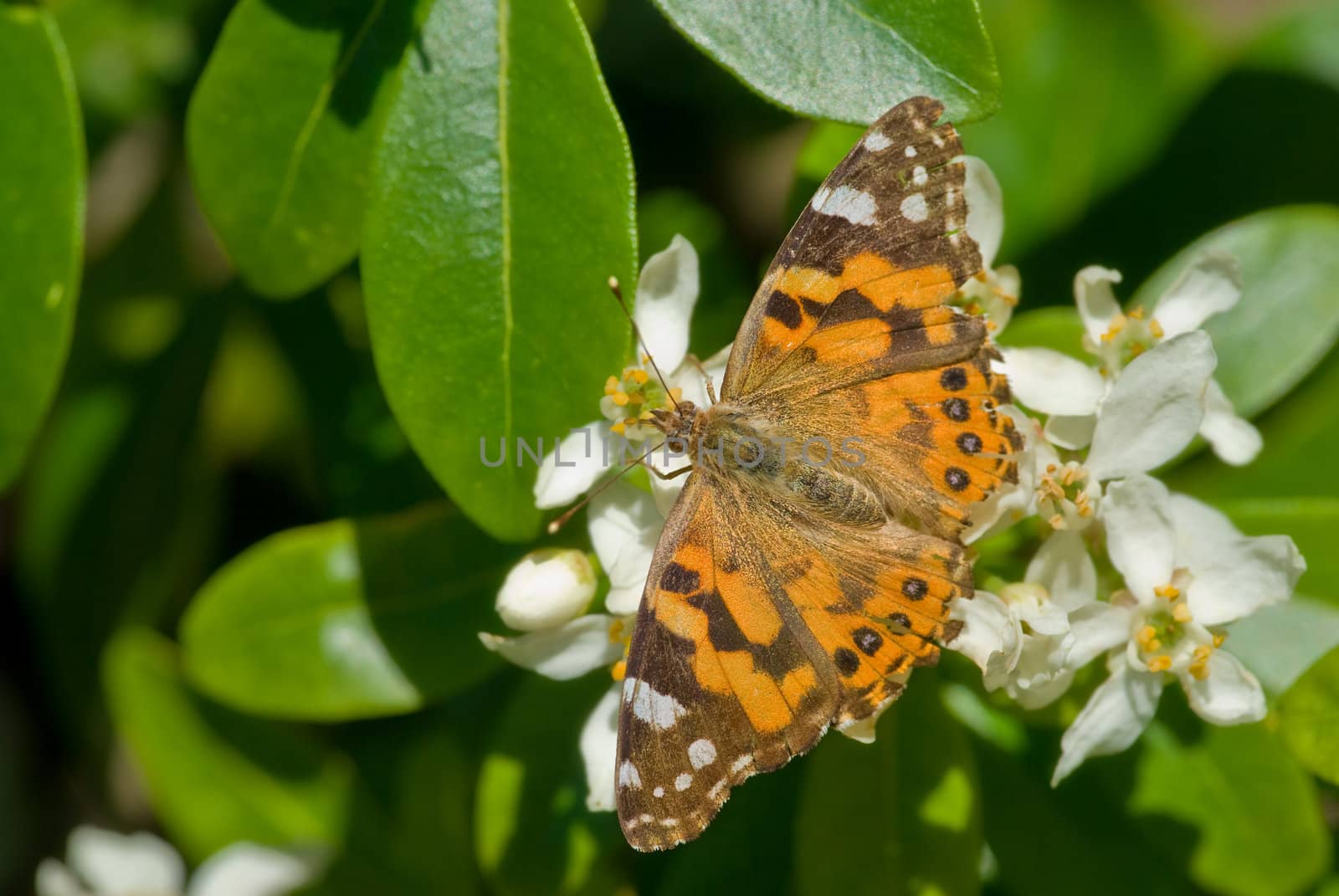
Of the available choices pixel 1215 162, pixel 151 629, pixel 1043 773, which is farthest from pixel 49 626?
pixel 1215 162

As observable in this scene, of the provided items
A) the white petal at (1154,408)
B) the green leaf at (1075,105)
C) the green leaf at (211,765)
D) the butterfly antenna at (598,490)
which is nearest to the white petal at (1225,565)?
the white petal at (1154,408)

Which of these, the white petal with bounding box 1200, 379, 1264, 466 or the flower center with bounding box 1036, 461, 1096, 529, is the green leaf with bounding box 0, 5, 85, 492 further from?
the white petal with bounding box 1200, 379, 1264, 466

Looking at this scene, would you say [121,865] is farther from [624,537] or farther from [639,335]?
[639,335]

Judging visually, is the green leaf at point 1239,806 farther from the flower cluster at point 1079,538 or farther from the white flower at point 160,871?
the white flower at point 160,871

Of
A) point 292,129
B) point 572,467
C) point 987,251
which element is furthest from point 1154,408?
point 292,129

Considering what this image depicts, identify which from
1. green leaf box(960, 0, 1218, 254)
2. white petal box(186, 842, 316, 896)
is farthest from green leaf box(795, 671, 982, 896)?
green leaf box(960, 0, 1218, 254)

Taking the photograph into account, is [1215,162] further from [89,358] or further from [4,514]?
[4,514]
